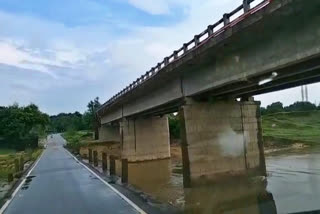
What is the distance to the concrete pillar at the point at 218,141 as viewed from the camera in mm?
26359

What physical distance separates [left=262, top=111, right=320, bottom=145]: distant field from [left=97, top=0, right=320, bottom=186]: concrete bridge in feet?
107

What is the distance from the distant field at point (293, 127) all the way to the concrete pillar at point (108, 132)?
90.2 ft

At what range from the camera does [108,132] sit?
90438mm

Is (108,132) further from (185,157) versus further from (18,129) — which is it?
(185,157)

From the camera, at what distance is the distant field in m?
66.5

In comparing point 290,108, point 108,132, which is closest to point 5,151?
point 108,132

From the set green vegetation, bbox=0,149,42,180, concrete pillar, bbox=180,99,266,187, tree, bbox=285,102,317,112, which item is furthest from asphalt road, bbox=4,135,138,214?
tree, bbox=285,102,317,112

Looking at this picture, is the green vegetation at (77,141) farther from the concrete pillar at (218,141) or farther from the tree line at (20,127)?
the concrete pillar at (218,141)

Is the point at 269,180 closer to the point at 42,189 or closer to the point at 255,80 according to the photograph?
the point at 255,80

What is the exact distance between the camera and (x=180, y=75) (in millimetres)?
29469

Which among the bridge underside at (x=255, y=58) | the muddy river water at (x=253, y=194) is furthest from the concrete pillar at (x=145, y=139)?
the muddy river water at (x=253, y=194)

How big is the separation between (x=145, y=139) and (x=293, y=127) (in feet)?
137

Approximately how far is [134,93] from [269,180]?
69.4 feet

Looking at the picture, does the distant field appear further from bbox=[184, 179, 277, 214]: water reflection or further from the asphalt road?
the asphalt road
